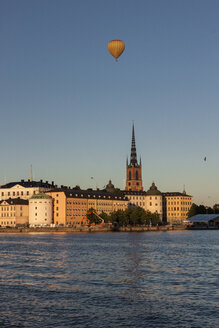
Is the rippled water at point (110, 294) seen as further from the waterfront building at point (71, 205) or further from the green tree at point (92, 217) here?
the waterfront building at point (71, 205)

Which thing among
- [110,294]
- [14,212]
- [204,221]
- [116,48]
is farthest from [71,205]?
[110,294]

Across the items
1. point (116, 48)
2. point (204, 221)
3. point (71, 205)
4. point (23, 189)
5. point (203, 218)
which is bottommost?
point (204, 221)

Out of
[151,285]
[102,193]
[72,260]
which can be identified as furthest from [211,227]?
[151,285]

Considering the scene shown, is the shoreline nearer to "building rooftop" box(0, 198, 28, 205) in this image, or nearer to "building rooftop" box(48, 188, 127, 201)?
"building rooftop" box(0, 198, 28, 205)

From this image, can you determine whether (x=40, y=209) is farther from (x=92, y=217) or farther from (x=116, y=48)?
(x=116, y=48)

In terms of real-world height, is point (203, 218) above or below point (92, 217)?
below

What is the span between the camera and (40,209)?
6609 inches

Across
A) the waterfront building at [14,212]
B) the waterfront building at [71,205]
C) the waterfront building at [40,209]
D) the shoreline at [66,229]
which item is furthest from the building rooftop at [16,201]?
the shoreline at [66,229]

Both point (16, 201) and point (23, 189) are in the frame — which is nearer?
point (16, 201)

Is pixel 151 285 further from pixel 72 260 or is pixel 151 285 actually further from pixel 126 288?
pixel 72 260

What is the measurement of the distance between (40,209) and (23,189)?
20.3 meters

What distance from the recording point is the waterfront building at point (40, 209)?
168 m

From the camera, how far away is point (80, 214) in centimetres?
17962

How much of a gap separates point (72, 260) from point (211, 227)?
477ft
